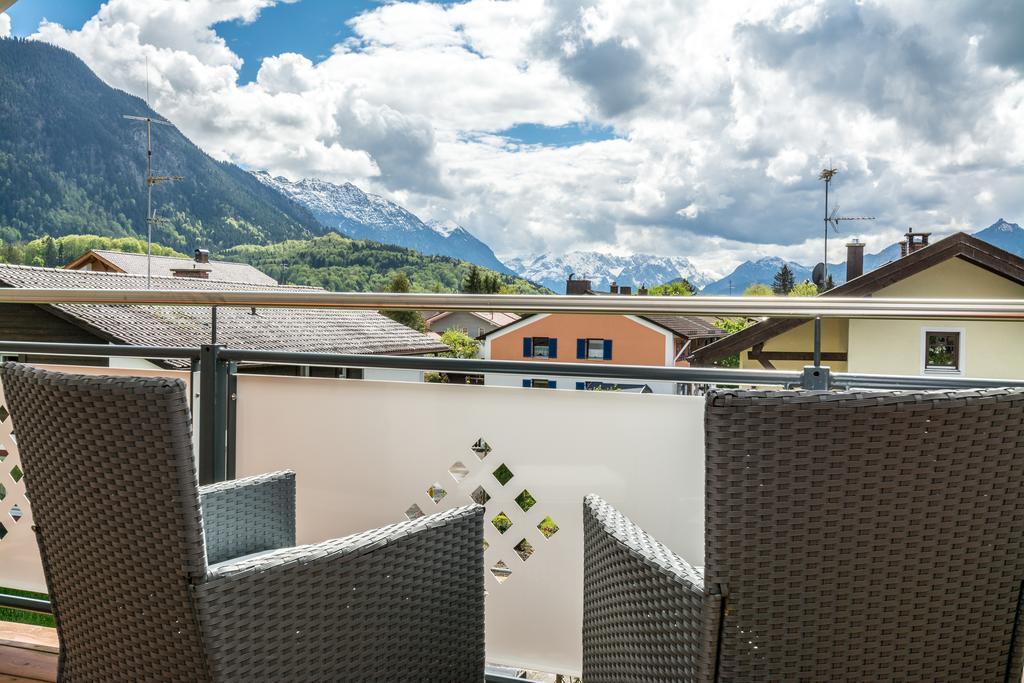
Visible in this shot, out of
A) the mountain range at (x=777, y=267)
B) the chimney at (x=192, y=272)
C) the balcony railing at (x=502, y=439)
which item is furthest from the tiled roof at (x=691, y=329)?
the balcony railing at (x=502, y=439)

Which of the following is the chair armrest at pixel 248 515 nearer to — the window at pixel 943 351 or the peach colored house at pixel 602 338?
the window at pixel 943 351

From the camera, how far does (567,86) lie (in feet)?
157

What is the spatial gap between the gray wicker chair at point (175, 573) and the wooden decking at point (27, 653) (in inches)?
31.5

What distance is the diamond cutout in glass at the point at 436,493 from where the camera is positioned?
6.24 feet

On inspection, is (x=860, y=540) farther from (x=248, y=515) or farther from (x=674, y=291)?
(x=674, y=291)

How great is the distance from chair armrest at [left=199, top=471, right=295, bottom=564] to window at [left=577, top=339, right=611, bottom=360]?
18286 mm

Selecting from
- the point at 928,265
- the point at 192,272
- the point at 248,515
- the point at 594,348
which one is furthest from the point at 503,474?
the point at 594,348

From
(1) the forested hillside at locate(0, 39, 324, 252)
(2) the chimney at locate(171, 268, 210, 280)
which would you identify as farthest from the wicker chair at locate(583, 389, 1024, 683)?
(1) the forested hillside at locate(0, 39, 324, 252)

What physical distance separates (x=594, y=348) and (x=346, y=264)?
21.9 feet

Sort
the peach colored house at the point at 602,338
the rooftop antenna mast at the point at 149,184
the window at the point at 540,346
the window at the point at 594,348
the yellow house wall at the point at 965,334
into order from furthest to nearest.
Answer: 1. the rooftop antenna mast at the point at 149,184
2. the window at the point at 594,348
3. the window at the point at 540,346
4. the peach colored house at the point at 602,338
5. the yellow house wall at the point at 965,334

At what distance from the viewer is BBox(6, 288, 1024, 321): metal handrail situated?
59.8 inches

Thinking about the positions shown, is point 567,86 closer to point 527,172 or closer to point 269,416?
point 527,172

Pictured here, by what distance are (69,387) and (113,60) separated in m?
50.3

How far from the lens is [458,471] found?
6.20 feet
